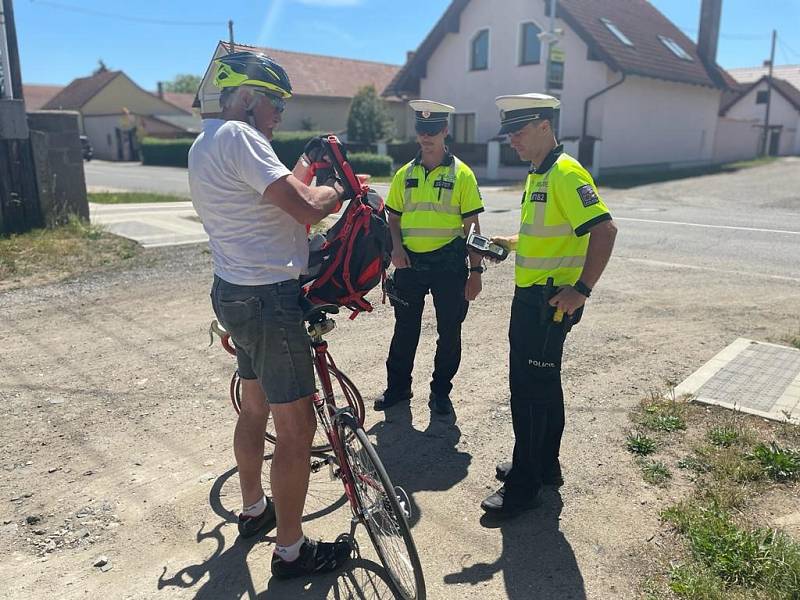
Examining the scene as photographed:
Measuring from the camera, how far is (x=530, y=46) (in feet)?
89.2

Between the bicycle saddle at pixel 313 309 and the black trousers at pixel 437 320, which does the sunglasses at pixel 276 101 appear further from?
the black trousers at pixel 437 320

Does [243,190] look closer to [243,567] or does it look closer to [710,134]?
[243,567]

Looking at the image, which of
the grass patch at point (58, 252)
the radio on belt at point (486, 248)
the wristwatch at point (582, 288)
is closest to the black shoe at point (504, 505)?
the wristwatch at point (582, 288)

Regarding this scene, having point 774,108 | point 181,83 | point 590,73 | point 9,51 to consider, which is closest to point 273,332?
point 9,51

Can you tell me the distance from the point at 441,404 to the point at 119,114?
48317 millimetres

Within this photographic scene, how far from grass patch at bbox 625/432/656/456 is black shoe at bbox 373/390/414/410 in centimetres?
145

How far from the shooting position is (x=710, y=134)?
112ft

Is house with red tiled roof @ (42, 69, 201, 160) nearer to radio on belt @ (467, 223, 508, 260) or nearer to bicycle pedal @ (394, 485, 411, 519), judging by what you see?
radio on belt @ (467, 223, 508, 260)

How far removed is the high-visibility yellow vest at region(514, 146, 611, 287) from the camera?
9.57ft

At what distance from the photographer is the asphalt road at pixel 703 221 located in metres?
9.14

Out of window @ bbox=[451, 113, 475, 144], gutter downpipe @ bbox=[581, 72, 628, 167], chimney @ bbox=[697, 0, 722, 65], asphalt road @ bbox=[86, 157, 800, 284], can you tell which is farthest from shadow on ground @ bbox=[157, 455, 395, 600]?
chimney @ bbox=[697, 0, 722, 65]

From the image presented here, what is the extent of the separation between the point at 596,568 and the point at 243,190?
2157 mm

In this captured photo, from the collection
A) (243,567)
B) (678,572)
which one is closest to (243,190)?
(243,567)

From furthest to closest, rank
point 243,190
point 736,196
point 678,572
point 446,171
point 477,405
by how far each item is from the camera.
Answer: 1. point 736,196
2. point 477,405
3. point 446,171
4. point 678,572
5. point 243,190
